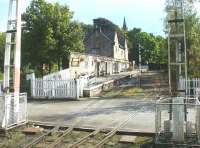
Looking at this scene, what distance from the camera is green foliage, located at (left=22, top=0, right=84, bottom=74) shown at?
3241cm

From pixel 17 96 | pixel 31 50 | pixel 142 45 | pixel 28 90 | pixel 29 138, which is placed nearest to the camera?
pixel 29 138

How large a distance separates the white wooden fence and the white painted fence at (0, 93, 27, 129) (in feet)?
28.0

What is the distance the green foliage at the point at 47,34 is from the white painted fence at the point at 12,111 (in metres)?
18.3

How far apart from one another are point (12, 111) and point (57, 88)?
9.95m

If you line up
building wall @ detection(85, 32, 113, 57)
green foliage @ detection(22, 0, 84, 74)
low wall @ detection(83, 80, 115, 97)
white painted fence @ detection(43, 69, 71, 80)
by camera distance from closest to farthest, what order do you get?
low wall @ detection(83, 80, 115, 97)
white painted fence @ detection(43, 69, 71, 80)
green foliage @ detection(22, 0, 84, 74)
building wall @ detection(85, 32, 113, 57)

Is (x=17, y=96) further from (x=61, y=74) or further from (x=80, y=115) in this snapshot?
(x=61, y=74)

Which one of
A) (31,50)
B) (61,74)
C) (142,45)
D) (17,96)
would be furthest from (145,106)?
(142,45)

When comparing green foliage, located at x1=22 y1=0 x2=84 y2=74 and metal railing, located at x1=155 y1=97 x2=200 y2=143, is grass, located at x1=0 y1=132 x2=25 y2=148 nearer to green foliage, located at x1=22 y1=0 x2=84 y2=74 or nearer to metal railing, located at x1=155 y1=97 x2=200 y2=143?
metal railing, located at x1=155 y1=97 x2=200 y2=143

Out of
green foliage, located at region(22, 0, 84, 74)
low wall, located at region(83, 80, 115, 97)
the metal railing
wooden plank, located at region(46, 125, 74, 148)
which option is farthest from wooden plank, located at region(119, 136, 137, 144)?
green foliage, located at region(22, 0, 84, 74)

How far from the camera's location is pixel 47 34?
32.2 m

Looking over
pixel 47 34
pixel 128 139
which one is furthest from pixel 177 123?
pixel 47 34

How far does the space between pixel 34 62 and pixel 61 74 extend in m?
4.32

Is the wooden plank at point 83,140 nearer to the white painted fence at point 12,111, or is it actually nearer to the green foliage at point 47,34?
the white painted fence at point 12,111

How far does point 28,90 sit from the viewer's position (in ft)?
81.2
